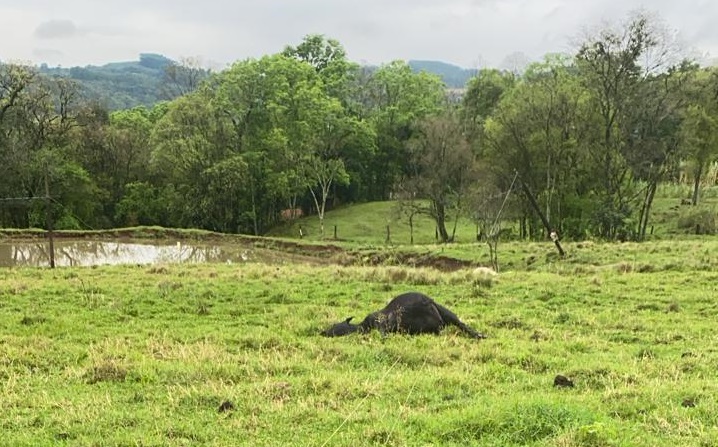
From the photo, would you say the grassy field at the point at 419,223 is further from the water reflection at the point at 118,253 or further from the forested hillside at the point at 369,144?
the water reflection at the point at 118,253

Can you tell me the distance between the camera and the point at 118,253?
32.7 m

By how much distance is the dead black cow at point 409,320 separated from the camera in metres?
10.4

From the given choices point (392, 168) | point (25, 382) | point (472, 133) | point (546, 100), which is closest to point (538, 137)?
point (546, 100)

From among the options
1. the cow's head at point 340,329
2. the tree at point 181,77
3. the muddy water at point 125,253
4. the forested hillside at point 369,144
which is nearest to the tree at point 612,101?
the forested hillside at point 369,144

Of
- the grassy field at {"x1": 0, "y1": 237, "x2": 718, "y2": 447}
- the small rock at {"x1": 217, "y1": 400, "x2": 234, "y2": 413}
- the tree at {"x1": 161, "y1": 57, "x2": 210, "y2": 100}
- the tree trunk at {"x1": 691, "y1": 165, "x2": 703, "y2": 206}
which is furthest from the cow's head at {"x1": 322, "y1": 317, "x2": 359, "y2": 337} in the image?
the tree at {"x1": 161, "y1": 57, "x2": 210, "y2": 100}

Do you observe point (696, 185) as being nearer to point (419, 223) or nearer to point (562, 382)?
point (419, 223)

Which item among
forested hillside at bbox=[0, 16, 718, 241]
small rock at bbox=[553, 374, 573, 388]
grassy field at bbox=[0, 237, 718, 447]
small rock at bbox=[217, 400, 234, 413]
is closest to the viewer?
grassy field at bbox=[0, 237, 718, 447]

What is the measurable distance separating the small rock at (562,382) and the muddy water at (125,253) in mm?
24337

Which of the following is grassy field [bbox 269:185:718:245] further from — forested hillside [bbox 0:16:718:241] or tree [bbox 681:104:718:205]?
tree [bbox 681:104:718:205]

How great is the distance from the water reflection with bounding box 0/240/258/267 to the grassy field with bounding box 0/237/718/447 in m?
13.9

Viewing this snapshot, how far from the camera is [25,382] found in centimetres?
758

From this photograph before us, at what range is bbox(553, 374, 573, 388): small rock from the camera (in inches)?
281

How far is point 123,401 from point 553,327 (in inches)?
308

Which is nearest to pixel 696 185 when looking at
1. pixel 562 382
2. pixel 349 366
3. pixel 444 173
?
pixel 444 173
